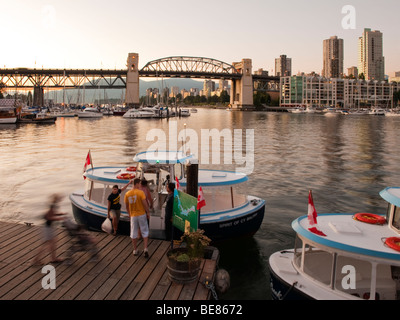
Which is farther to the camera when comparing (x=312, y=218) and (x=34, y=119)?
(x=34, y=119)

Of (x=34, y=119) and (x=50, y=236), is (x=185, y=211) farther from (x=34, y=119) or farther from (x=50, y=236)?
(x=34, y=119)

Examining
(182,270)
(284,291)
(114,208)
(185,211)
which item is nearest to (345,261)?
(284,291)

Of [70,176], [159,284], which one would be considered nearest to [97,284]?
[159,284]

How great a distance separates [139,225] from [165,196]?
2.87 metres

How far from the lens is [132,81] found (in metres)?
192

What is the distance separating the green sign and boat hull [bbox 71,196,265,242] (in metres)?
2.74

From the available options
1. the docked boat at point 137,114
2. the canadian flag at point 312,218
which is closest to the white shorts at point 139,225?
the canadian flag at point 312,218

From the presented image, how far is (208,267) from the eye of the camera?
10.1 m

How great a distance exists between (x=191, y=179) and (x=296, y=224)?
430cm

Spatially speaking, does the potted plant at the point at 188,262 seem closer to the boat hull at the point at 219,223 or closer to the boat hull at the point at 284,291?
the boat hull at the point at 284,291

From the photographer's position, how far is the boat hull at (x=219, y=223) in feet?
44.1

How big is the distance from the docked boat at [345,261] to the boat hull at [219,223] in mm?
3403

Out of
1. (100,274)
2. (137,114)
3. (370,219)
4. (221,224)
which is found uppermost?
(137,114)
